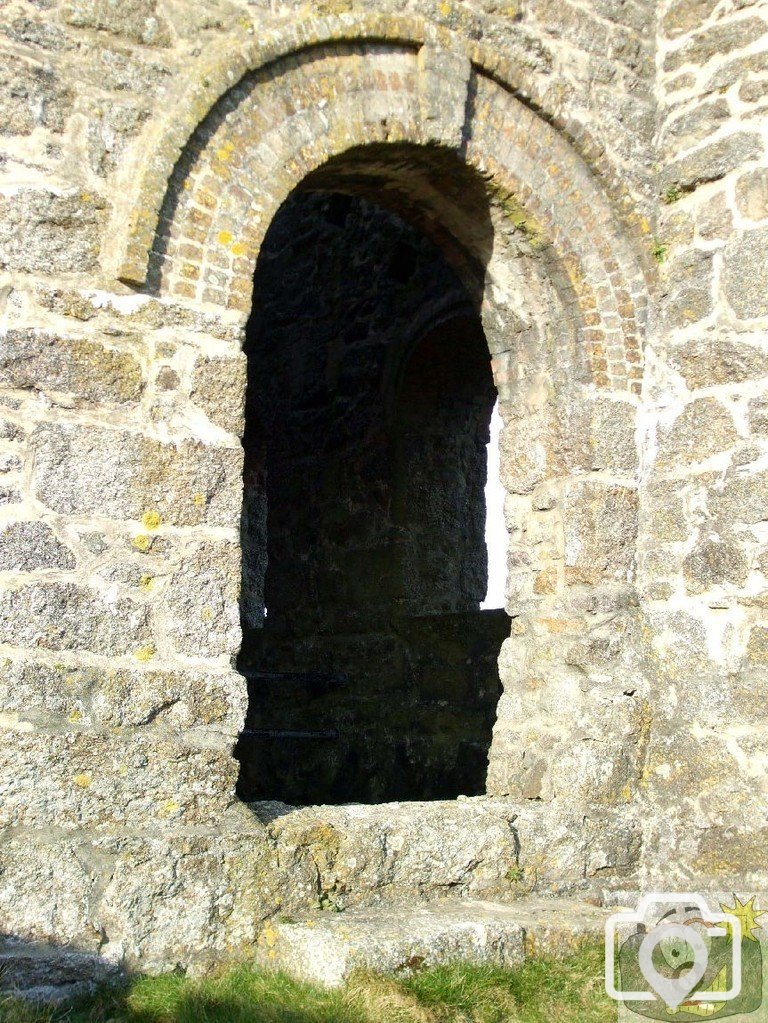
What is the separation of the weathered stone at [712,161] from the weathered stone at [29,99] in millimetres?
2621

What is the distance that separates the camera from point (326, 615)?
7773 mm

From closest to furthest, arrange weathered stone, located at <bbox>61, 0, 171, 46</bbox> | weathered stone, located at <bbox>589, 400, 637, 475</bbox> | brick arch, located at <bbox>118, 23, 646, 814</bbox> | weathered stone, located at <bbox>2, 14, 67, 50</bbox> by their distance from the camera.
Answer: weathered stone, located at <bbox>2, 14, 67, 50</bbox> < weathered stone, located at <bbox>61, 0, 171, 46</bbox> < brick arch, located at <bbox>118, 23, 646, 814</bbox> < weathered stone, located at <bbox>589, 400, 637, 475</bbox>

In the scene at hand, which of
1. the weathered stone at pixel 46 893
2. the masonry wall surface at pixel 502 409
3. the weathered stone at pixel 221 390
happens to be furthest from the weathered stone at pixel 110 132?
the weathered stone at pixel 46 893

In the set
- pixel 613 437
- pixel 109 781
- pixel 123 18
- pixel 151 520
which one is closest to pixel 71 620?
pixel 151 520

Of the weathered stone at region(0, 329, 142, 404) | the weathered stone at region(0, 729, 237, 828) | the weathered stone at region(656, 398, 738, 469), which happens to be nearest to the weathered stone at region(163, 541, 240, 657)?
the weathered stone at region(0, 729, 237, 828)

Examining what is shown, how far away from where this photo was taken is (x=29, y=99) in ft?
11.7

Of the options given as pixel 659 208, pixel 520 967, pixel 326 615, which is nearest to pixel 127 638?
pixel 520 967

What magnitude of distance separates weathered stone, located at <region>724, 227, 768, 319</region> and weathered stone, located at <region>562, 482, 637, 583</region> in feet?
2.98

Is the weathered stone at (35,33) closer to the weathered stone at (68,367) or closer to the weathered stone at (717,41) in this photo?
the weathered stone at (68,367)

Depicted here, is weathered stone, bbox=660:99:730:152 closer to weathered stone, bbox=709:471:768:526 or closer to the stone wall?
the stone wall

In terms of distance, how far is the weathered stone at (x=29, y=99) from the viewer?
3.54 metres

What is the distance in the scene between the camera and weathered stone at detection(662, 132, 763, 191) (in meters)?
4.64

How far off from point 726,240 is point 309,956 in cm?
325

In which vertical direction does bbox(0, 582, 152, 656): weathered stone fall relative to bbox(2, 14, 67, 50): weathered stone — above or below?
below
